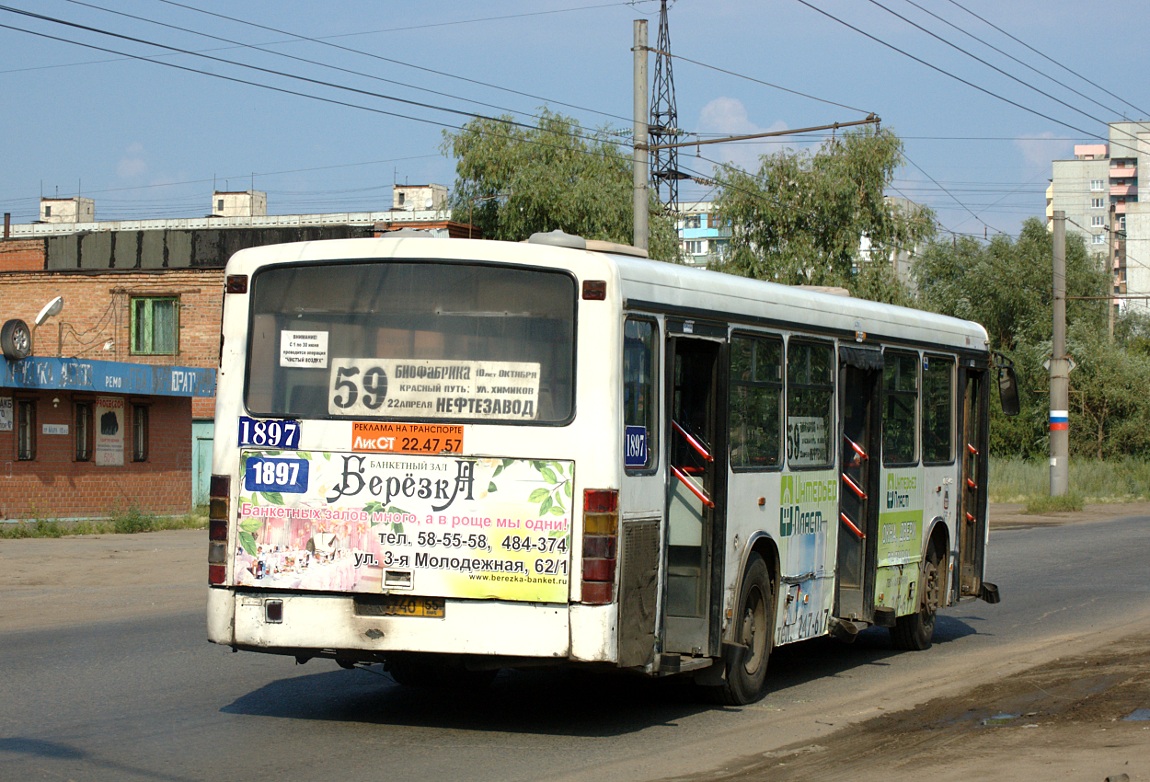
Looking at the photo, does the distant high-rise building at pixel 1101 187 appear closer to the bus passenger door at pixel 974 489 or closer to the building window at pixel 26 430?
the building window at pixel 26 430

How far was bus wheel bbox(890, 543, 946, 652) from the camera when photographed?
42.7 feet

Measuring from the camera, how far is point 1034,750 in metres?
7.99

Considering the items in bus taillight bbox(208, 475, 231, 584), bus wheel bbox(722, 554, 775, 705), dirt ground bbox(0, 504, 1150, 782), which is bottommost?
dirt ground bbox(0, 504, 1150, 782)

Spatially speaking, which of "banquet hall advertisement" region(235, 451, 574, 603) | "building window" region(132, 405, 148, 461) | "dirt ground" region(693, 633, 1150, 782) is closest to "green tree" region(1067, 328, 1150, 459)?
"building window" region(132, 405, 148, 461)

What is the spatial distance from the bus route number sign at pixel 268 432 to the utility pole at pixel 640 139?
11.4 m

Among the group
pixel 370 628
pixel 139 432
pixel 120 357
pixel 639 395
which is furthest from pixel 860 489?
pixel 120 357

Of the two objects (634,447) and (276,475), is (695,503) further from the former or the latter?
(276,475)

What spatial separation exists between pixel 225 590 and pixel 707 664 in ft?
9.43

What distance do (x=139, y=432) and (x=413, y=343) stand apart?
23.9 metres

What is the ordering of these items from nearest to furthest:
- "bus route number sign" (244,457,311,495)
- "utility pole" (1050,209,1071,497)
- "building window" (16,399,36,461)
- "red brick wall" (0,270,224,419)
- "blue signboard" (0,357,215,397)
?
"bus route number sign" (244,457,311,495), "blue signboard" (0,357,215,397), "building window" (16,399,36,461), "utility pole" (1050,209,1071,497), "red brick wall" (0,270,224,419)

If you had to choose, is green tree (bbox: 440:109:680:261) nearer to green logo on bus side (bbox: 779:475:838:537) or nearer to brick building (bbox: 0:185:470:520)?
brick building (bbox: 0:185:470:520)

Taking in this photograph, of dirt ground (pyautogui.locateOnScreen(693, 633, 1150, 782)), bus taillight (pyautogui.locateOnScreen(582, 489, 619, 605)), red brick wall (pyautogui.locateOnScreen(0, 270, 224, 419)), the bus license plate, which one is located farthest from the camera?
red brick wall (pyautogui.locateOnScreen(0, 270, 224, 419))

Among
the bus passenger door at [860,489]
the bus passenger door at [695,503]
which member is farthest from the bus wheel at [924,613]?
the bus passenger door at [695,503]

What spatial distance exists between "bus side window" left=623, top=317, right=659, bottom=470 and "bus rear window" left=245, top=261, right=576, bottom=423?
1.18ft
